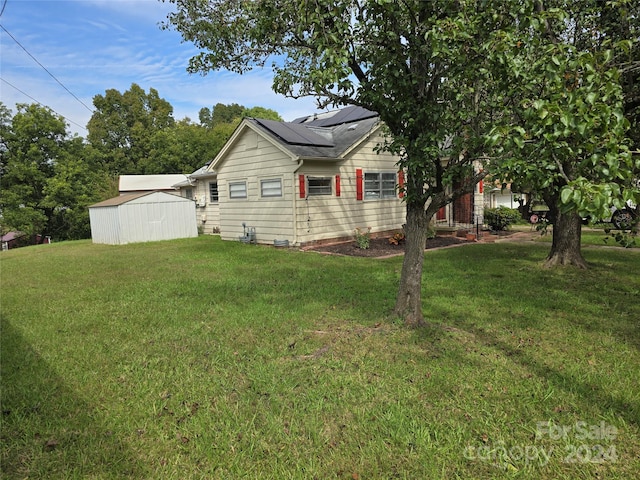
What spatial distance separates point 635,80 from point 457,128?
2890 millimetres

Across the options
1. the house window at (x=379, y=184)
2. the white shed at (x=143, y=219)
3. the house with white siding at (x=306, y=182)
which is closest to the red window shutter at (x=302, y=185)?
the house with white siding at (x=306, y=182)

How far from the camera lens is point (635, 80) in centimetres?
493

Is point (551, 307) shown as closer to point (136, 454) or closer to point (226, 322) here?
point (226, 322)

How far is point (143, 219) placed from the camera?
53.3 feet

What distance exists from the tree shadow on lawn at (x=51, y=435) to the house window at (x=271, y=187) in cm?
945

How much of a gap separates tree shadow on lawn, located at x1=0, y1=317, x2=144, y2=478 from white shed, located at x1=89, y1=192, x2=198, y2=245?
43.9 ft

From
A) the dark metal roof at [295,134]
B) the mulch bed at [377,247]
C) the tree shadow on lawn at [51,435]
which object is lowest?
the tree shadow on lawn at [51,435]

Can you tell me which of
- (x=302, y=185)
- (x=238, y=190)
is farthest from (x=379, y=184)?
(x=238, y=190)

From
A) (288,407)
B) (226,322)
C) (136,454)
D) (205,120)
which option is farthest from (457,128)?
(205,120)

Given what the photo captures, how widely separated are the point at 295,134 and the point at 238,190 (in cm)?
328

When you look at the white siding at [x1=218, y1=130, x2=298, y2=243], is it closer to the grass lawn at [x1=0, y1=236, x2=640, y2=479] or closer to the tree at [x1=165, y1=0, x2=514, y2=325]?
the grass lawn at [x1=0, y1=236, x2=640, y2=479]

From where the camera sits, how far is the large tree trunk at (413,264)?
179 inches

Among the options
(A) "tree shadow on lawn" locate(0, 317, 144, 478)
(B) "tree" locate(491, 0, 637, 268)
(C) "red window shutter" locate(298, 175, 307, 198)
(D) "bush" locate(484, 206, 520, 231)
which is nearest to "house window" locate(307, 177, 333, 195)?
(C) "red window shutter" locate(298, 175, 307, 198)

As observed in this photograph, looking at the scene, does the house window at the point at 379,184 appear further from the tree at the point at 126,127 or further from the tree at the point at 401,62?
the tree at the point at 126,127
